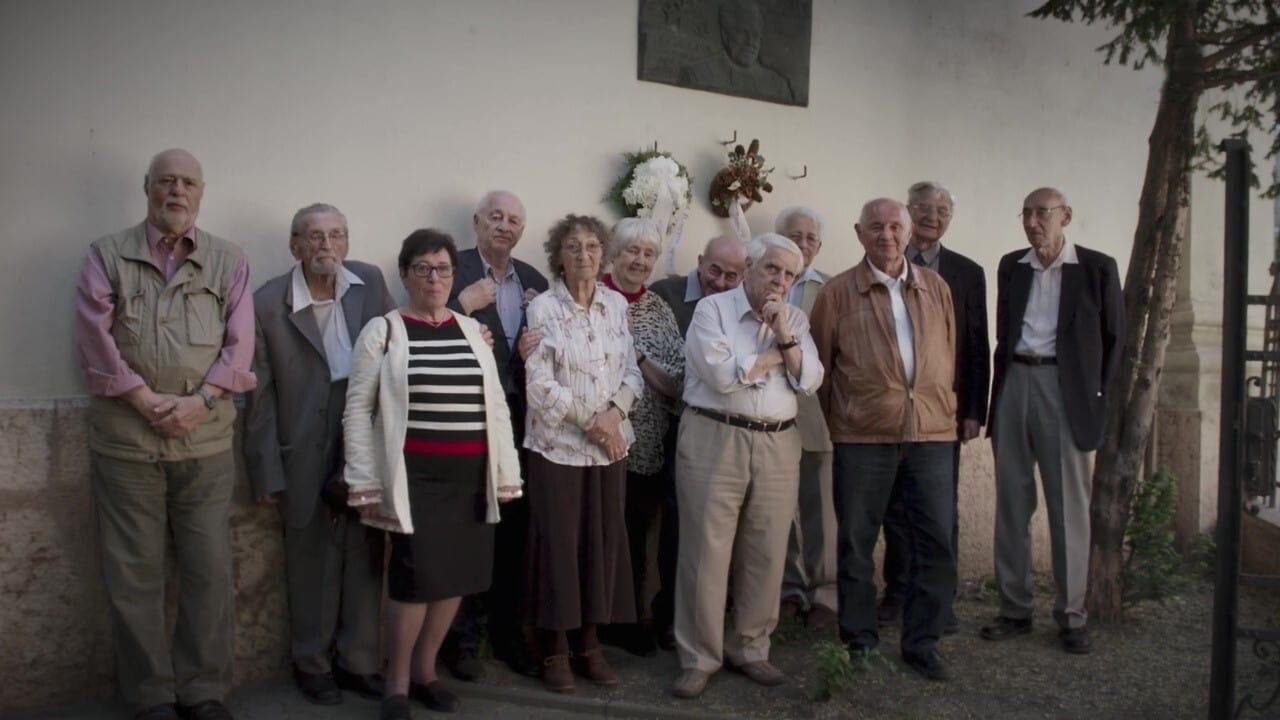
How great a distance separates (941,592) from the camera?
458 centimetres

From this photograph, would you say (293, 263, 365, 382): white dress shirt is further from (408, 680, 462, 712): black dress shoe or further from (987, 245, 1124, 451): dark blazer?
(987, 245, 1124, 451): dark blazer

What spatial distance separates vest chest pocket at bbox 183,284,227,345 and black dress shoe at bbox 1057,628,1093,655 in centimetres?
417

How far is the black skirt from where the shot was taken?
3938 millimetres

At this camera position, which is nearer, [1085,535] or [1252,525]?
[1085,535]

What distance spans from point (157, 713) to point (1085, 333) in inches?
174

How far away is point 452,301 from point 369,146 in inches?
37.1

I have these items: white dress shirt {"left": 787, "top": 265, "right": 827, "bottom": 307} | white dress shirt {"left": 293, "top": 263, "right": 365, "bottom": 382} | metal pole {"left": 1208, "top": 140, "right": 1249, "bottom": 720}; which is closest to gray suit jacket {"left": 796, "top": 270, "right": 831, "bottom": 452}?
white dress shirt {"left": 787, "top": 265, "right": 827, "bottom": 307}

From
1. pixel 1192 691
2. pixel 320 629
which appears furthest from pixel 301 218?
pixel 1192 691

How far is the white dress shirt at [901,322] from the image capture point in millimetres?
4496

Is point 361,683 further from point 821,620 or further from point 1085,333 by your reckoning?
point 1085,333

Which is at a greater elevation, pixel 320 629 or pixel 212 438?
pixel 212 438

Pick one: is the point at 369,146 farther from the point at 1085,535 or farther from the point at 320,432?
the point at 1085,535

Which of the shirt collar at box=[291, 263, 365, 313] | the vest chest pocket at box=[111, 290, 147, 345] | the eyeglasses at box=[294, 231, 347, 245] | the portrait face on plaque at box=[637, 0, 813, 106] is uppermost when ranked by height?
the portrait face on plaque at box=[637, 0, 813, 106]

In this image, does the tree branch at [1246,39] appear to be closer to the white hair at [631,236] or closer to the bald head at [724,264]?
the bald head at [724,264]
